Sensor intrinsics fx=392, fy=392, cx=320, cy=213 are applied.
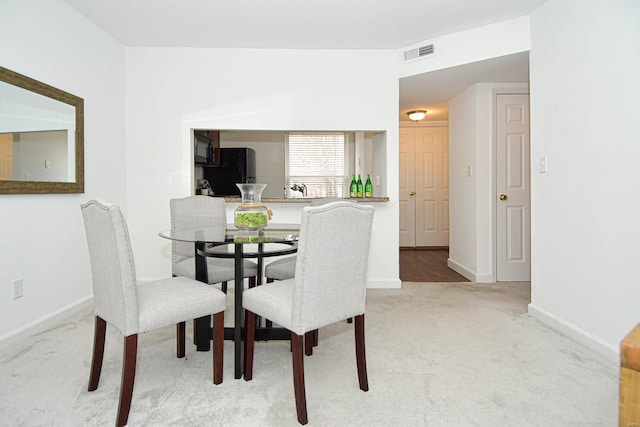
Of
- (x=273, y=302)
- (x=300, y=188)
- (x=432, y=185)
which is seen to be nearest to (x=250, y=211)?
(x=273, y=302)

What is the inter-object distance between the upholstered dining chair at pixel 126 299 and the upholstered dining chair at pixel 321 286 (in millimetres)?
206

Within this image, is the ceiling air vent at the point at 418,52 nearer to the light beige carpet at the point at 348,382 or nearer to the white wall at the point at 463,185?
the white wall at the point at 463,185

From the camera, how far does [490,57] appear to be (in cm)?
338

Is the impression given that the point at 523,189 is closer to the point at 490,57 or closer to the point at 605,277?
Result: the point at 490,57

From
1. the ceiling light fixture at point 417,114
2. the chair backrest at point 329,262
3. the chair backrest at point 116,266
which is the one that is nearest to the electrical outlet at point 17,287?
the chair backrest at point 116,266

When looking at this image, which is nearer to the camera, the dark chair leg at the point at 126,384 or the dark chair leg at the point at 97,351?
the dark chair leg at the point at 126,384

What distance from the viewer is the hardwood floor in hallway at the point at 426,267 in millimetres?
4523

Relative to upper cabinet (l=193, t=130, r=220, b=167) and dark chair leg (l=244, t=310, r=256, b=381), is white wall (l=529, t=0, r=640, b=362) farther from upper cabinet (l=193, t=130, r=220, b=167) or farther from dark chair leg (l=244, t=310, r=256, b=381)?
upper cabinet (l=193, t=130, r=220, b=167)

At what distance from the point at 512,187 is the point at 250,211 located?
3.23 meters

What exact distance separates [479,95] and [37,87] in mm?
3977

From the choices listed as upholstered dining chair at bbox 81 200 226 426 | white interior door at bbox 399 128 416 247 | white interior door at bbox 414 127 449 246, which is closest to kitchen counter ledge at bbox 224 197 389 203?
upholstered dining chair at bbox 81 200 226 426

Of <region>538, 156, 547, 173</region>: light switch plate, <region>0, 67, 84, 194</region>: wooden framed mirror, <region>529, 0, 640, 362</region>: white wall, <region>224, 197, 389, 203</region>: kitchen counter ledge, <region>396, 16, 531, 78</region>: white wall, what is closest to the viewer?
<region>529, 0, 640, 362</region>: white wall

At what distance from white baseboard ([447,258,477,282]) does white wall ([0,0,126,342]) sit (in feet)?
12.4

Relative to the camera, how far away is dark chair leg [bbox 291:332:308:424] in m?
1.62
